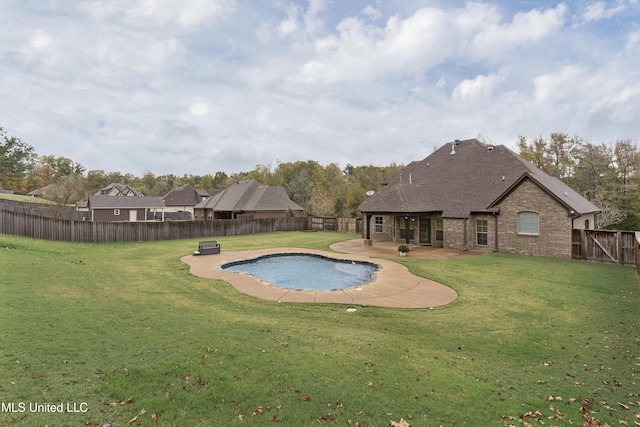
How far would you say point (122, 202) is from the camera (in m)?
51.1

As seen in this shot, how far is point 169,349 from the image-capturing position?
18.0ft

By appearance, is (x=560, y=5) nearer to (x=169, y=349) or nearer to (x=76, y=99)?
(x=169, y=349)

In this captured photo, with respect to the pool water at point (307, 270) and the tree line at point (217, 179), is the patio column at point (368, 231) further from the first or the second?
the tree line at point (217, 179)

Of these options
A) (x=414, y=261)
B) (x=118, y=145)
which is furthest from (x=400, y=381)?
(x=118, y=145)

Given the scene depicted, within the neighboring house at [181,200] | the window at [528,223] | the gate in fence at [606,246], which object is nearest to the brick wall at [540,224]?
the window at [528,223]

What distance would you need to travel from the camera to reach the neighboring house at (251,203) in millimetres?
40656

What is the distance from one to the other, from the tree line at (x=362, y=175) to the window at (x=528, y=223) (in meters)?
13.6

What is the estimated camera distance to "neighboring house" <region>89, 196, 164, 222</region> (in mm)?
48469

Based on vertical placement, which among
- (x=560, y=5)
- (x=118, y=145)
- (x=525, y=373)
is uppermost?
(x=560, y=5)

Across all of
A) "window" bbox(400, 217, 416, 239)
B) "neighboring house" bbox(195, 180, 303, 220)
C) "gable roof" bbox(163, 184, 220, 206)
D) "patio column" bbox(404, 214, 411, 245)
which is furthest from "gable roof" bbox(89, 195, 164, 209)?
"patio column" bbox(404, 214, 411, 245)

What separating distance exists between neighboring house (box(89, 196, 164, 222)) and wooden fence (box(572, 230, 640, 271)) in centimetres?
5644

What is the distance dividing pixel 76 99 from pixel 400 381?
89.0 feet

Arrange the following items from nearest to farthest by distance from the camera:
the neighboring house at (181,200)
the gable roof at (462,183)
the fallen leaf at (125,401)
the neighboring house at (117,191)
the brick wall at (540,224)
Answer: the fallen leaf at (125,401) < the brick wall at (540,224) < the gable roof at (462,183) < the neighboring house at (117,191) < the neighboring house at (181,200)

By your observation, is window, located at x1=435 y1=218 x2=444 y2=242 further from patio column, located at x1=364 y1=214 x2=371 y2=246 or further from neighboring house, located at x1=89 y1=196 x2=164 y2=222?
neighboring house, located at x1=89 y1=196 x2=164 y2=222
